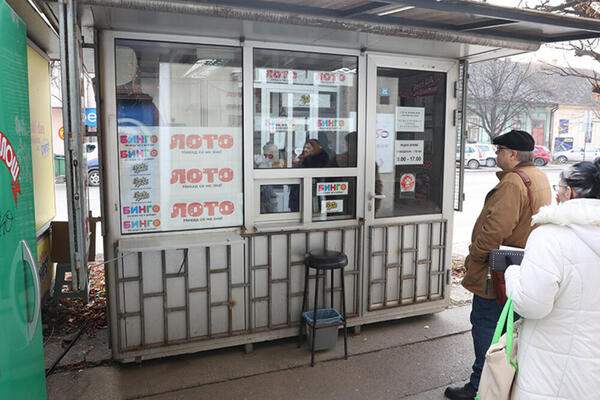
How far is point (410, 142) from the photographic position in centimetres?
488

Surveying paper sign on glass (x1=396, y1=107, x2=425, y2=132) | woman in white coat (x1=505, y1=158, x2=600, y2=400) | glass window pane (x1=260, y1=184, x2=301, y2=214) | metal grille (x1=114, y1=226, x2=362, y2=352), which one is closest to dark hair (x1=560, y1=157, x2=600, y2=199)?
woman in white coat (x1=505, y1=158, x2=600, y2=400)

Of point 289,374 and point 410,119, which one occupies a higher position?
point 410,119

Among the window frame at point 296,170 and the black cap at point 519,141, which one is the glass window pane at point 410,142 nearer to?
the window frame at point 296,170

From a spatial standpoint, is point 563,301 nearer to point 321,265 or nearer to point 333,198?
point 321,265

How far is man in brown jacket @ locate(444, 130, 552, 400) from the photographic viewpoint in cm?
325

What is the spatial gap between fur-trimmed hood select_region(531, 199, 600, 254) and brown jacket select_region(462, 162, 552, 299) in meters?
1.20

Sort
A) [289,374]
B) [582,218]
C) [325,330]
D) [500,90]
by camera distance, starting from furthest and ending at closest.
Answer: [500,90] < [325,330] < [289,374] < [582,218]

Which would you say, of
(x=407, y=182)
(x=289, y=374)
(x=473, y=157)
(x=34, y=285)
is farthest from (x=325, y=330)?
(x=473, y=157)

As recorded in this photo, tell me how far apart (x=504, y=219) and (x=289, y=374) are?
2.13 metres

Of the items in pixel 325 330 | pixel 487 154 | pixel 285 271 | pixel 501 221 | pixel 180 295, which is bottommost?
pixel 325 330

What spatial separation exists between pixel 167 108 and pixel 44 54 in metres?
2.35

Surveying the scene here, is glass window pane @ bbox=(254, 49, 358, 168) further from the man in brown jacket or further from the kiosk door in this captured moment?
the man in brown jacket

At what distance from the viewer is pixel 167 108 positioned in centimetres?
391

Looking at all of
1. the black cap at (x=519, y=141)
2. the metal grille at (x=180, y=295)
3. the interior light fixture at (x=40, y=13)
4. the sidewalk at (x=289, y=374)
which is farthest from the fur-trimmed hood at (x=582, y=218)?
the interior light fixture at (x=40, y=13)
